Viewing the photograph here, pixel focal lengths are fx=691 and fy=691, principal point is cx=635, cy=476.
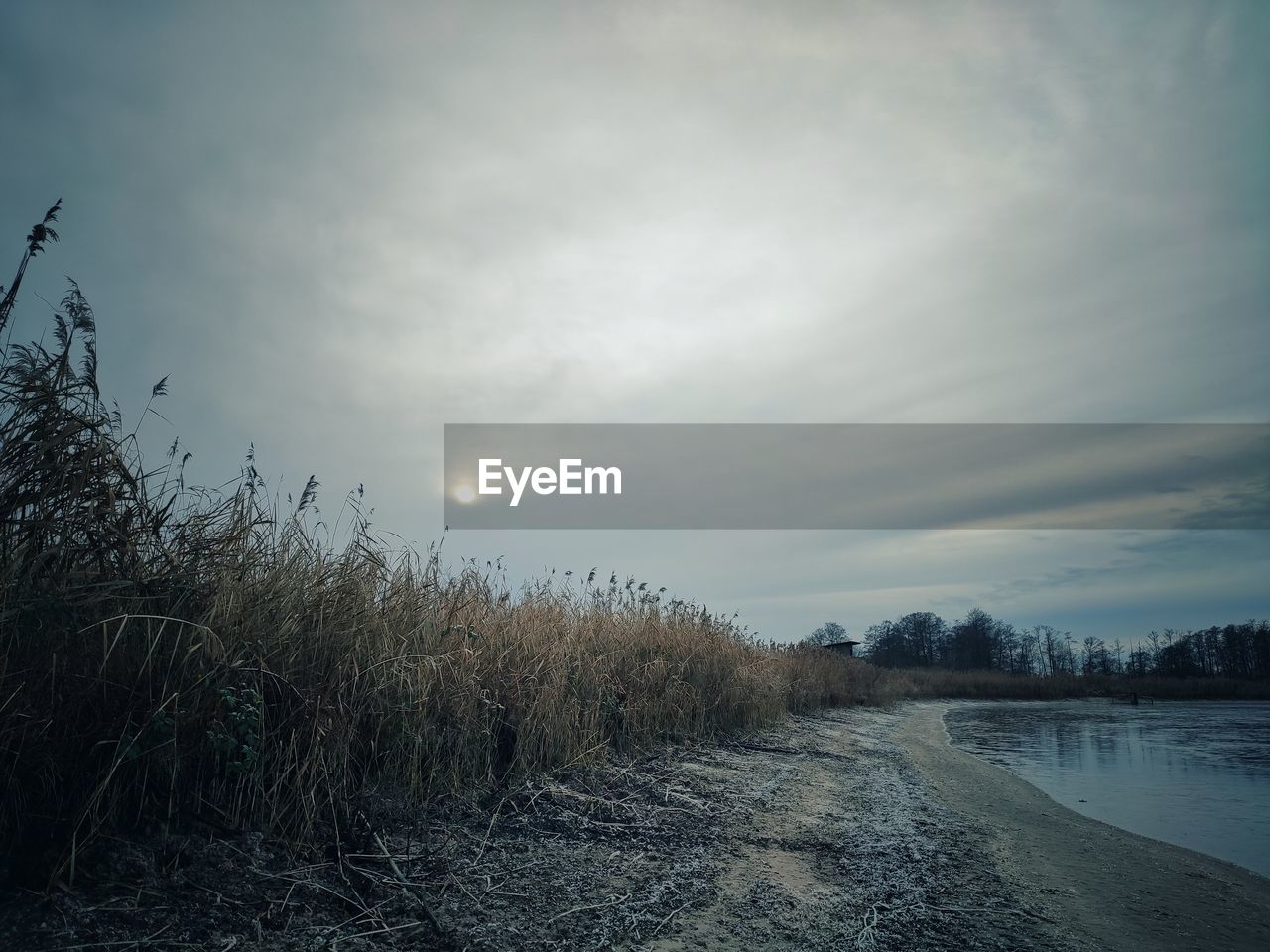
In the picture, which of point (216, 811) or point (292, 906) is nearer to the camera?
point (292, 906)

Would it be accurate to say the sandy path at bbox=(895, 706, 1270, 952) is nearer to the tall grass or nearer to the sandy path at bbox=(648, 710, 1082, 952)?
the sandy path at bbox=(648, 710, 1082, 952)

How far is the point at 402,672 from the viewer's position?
438 cm

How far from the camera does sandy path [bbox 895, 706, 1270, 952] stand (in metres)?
3.75

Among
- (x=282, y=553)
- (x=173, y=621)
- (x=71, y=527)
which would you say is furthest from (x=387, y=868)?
(x=71, y=527)

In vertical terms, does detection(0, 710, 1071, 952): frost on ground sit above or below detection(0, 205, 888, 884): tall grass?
below

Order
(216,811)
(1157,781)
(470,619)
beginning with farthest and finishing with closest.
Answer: (1157,781) → (470,619) → (216,811)

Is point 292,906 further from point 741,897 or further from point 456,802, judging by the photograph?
point 741,897

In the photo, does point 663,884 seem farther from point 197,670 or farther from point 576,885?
point 197,670

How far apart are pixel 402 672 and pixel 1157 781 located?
36.1 feet

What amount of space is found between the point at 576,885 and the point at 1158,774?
1109 cm

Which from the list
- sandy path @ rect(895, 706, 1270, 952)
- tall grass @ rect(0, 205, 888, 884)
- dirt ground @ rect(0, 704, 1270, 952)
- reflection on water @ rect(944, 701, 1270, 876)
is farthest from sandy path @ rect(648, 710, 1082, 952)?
reflection on water @ rect(944, 701, 1270, 876)

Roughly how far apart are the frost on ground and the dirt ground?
1 centimetres

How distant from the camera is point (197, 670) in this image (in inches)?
133

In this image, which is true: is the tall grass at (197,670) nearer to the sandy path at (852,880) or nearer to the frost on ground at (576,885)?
the frost on ground at (576,885)
